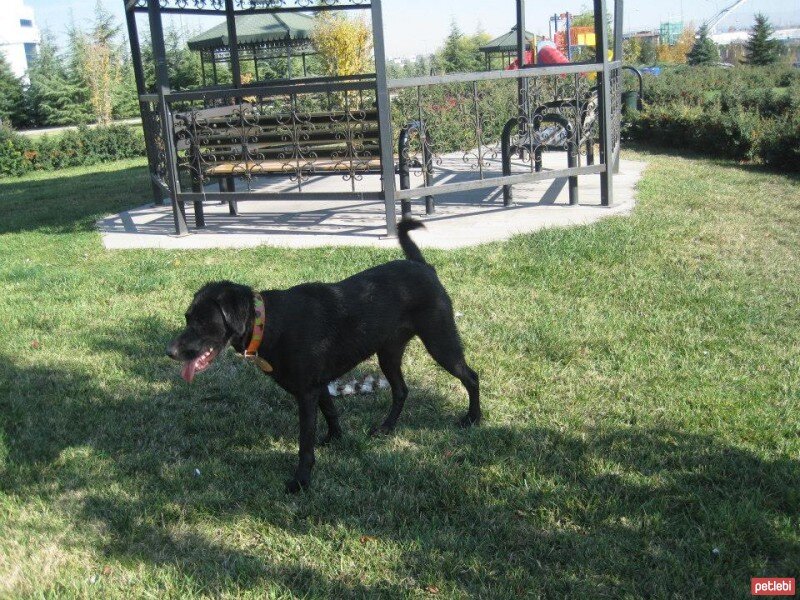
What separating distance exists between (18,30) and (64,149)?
62265mm

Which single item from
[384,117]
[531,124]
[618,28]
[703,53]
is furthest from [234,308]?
[703,53]

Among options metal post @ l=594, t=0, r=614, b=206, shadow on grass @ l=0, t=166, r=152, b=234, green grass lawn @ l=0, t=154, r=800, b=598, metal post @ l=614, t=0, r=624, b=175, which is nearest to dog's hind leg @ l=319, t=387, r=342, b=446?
green grass lawn @ l=0, t=154, r=800, b=598

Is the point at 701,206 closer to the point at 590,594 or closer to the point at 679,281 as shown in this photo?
the point at 679,281

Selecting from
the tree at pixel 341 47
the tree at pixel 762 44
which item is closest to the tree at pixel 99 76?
the tree at pixel 341 47

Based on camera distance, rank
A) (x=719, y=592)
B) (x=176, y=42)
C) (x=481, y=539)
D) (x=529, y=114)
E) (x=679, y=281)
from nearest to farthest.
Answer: (x=719, y=592) < (x=481, y=539) < (x=679, y=281) < (x=529, y=114) < (x=176, y=42)

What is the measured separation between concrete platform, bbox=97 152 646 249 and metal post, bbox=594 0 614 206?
0.78 feet

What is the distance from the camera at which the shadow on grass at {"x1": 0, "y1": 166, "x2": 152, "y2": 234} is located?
33.2ft

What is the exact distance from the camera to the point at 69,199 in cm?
1228

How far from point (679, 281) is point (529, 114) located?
3.68 m

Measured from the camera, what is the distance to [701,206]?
8.41m

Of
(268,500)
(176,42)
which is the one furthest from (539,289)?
(176,42)

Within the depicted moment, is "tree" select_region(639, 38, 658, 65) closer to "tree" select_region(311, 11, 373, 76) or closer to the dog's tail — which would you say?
"tree" select_region(311, 11, 373, 76)

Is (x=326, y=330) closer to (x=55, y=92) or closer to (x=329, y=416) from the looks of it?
(x=329, y=416)

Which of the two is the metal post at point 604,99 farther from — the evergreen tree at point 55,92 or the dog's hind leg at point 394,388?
the evergreen tree at point 55,92
